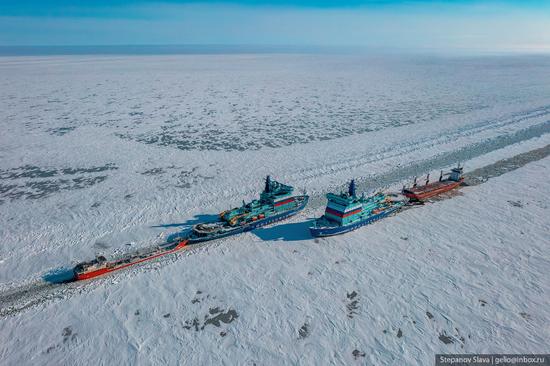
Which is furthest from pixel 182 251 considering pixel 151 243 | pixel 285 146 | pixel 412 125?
pixel 412 125

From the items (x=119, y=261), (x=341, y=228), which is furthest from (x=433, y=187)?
(x=119, y=261)

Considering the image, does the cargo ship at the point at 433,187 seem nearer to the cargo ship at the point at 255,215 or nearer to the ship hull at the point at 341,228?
the ship hull at the point at 341,228

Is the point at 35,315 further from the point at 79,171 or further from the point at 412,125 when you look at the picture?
the point at 412,125

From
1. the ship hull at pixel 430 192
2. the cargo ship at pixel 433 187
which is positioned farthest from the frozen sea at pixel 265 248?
the cargo ship at pixel 433 187

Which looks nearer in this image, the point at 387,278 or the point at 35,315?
the point at 35,315

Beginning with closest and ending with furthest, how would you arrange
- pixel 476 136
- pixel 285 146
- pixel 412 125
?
pixel 285 146, pixel 476 136, pixel 412 125

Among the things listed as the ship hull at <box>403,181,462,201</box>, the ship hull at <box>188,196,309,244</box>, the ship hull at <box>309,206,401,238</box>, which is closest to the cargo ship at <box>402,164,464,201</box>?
the ship hull at <box>403,181,462,201</box>
